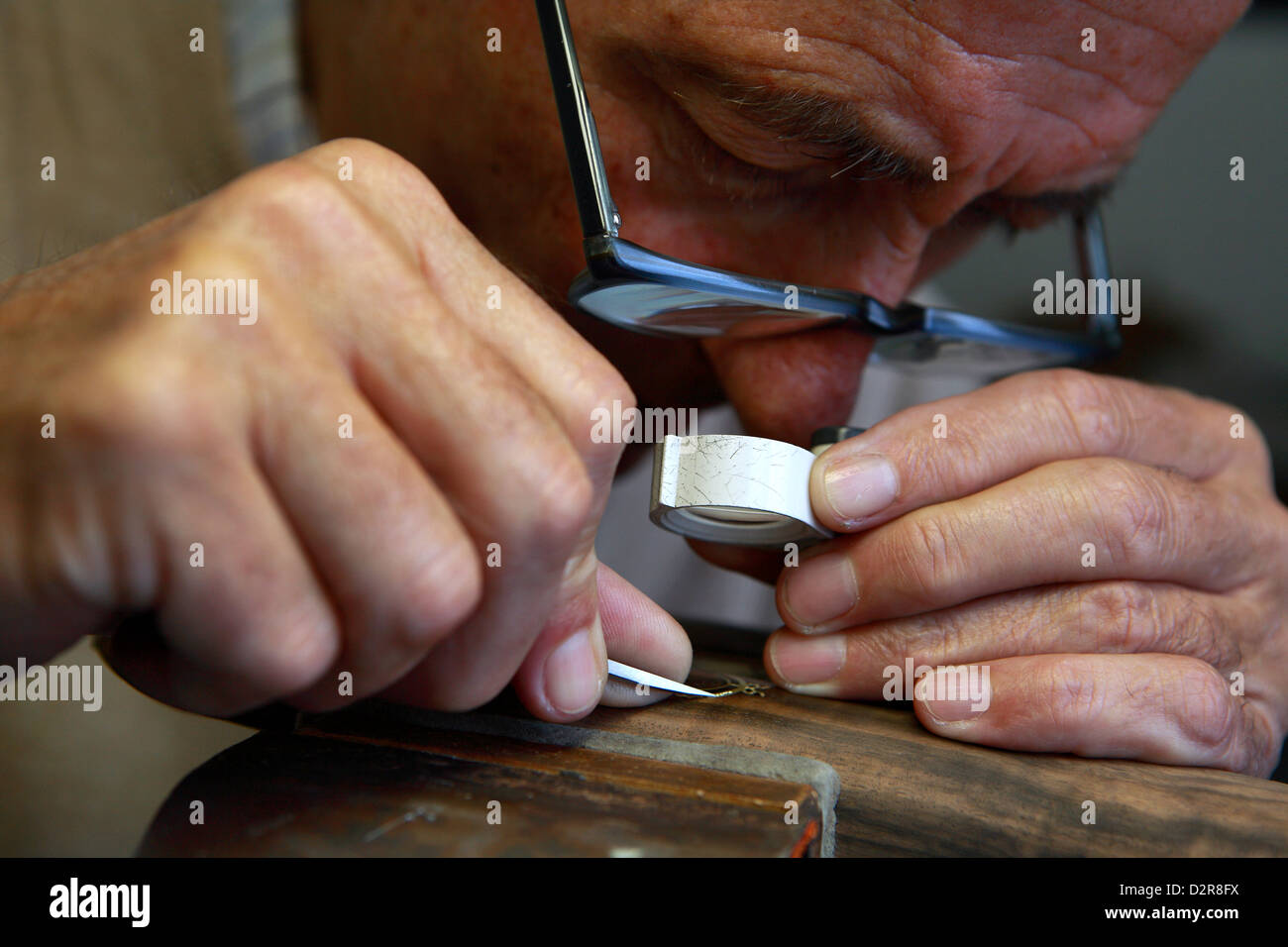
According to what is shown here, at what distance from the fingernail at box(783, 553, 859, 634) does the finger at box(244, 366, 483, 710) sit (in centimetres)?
44

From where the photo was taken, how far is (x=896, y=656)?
90 cm

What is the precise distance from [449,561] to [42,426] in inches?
9.1

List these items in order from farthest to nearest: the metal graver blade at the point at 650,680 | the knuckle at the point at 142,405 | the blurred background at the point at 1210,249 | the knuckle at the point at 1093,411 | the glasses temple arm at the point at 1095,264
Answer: the blurred background at the point at 1210,249 → the glasses temple arm at the point at 1095,264 → the knuckle at the point at 1093,411 → the metal graver blade at the point at 650,680 → the knuckle at the point at 142,405

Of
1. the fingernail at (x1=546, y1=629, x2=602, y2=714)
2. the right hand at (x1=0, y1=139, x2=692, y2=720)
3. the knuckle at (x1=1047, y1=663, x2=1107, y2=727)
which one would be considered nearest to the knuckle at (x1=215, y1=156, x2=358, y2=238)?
the right hand at (x1=0, y1=139, x2=692, y2=720)

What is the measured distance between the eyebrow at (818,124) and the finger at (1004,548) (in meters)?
0.37

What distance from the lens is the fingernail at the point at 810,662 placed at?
91 cm

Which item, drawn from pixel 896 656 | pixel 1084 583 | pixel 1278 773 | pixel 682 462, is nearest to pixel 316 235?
pixel 682 462

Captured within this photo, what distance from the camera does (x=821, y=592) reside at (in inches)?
35.5

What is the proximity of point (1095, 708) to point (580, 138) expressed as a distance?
72cm

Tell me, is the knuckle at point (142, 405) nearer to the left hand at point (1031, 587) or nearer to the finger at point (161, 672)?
the finger at point (161, 672)

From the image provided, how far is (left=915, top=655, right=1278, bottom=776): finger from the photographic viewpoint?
802 mm

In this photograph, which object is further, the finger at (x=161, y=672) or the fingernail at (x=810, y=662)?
the fingernail at (x=810, y=662)

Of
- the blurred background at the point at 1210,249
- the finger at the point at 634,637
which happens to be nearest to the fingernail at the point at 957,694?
the finger at the point at 634,637
